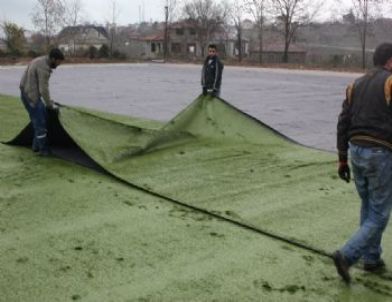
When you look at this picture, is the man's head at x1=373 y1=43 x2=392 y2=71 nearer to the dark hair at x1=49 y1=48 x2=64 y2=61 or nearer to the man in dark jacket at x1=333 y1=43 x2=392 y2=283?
the man in dark jacket at x1=333 y1=43 x2=392 y2=283

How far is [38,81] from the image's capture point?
23.2 ft

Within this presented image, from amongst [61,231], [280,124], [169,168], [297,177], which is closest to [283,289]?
[61,231]

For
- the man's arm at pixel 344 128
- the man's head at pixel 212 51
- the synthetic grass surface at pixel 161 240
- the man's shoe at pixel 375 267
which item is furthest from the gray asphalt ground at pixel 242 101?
the man's arm at pixel 344 128

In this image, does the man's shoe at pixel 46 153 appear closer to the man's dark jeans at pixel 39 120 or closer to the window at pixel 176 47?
the man's dark jeans at pixel 39 120

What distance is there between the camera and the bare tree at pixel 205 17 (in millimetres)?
57562

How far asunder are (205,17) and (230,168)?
5436 cm

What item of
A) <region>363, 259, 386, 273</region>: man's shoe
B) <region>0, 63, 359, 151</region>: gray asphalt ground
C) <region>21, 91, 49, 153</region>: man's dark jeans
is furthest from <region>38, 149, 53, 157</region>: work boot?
<region>363, 259, 386, 273</region>: man's shoe

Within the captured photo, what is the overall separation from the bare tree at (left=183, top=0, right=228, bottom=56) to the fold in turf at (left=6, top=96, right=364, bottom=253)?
4707 centimetres

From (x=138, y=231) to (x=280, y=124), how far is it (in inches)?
277

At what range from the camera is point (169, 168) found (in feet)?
22.2

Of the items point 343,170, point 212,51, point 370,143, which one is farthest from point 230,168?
point 212,51

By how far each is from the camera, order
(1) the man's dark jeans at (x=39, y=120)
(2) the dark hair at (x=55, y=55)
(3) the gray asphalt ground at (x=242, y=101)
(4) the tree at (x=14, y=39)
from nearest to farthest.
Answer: (2) the dark hair at (x=55, y=55), (1) the man's dark jeans at (x=39, y=120), (3) the gray asphalt ground at (x=242, y=101), (4) the tree at (x=14, y=39)

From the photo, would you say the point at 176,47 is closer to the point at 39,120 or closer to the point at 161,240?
the point at 39,120

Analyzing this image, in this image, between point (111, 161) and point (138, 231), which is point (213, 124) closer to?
point (111, 161)
